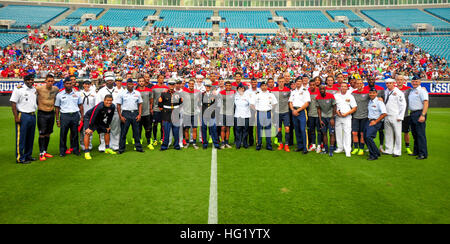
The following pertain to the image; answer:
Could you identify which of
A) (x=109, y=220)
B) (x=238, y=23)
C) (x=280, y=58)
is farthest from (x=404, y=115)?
(x=238, y=23)

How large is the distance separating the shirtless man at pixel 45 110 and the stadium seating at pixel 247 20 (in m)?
38.3

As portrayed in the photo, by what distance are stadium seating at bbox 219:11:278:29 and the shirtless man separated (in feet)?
126

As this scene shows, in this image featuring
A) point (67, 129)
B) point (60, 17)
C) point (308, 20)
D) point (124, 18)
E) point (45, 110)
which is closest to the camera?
point (45, 110)

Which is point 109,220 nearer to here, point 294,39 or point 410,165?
point 410,165

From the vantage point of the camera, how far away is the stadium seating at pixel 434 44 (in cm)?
3622

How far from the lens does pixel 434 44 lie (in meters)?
38.3

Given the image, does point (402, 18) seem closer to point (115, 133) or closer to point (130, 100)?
point (130, 100)

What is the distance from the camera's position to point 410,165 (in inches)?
315

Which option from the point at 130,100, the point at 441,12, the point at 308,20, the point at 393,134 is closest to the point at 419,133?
the point at 393,134

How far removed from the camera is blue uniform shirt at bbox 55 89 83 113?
875 cm

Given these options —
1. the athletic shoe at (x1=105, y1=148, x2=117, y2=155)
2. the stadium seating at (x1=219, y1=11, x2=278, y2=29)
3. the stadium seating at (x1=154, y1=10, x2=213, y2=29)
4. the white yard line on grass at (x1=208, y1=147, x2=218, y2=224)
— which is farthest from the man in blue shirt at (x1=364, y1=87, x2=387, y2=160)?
the stadium seating at (x1=154, y1=10, x2=213, y2=29)

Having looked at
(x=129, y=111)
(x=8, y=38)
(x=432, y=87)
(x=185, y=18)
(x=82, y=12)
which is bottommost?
(x=129, y=111)

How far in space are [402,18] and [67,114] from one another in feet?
167

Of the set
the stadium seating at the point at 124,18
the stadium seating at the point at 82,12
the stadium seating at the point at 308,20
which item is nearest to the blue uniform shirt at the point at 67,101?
the stadium seating at the point at 124,18
